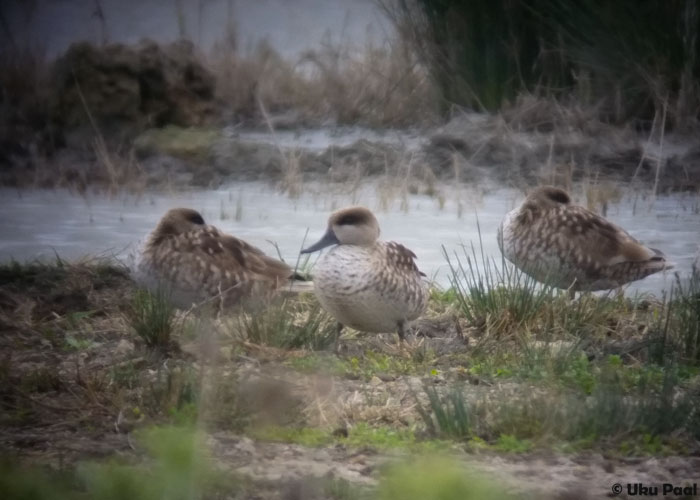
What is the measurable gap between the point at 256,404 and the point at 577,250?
380 cm

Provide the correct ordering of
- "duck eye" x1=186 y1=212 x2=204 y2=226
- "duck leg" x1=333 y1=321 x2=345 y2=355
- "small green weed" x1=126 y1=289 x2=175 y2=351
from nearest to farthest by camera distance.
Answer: "small green weed" x1=126 y1=289 x2=175 y2=351 → "duck leg" x1=333 y1=321 x2=345 y2=355 → "duck eye" x1=186 y1=212 x2=204 y2=226

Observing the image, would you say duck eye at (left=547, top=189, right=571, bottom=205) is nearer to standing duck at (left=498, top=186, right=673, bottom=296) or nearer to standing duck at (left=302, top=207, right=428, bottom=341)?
standing duck at (left=498, top=186, right=673, bottom=296)

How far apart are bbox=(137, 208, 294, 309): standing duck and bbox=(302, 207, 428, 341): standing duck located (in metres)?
0.62

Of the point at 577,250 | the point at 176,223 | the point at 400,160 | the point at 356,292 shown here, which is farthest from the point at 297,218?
the point at 356,292

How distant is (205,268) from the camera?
6.82 meters

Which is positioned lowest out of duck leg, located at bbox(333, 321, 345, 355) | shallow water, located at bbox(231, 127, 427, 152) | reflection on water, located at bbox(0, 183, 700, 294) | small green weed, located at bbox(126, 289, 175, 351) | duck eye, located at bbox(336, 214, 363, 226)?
duck leg, located at bbox(333, 321, 345, 355)

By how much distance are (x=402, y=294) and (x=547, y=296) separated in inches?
35.8

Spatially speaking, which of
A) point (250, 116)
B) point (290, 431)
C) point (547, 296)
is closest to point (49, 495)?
point (290, 431)

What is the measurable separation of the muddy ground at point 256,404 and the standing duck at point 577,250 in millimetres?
898

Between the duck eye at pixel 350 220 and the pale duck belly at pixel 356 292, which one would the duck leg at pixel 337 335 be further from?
the duck eye at pixel 350 220

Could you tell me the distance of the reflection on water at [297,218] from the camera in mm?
8825

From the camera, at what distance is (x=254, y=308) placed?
633cm

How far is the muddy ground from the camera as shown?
4277 mm
